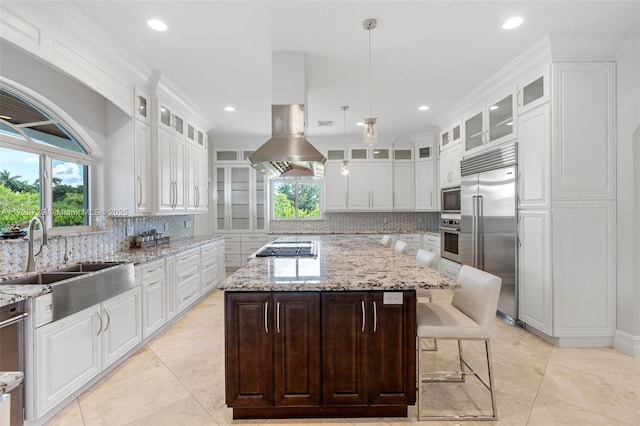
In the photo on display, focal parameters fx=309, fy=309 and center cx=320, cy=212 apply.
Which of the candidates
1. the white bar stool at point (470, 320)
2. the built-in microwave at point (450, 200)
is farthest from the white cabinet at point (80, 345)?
the built-in microwave at point (450, 200)

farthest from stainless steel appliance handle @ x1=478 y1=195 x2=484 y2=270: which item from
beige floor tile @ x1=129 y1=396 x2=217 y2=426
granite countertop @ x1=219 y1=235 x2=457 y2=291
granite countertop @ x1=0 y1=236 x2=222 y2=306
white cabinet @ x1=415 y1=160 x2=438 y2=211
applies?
granite countertop @ x1=0 y1=236 x2=222 y2=306

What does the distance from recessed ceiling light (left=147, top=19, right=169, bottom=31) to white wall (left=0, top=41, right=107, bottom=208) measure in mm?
889

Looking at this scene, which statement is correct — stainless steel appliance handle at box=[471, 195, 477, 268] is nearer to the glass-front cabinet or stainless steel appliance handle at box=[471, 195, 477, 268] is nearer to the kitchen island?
the kitchen island

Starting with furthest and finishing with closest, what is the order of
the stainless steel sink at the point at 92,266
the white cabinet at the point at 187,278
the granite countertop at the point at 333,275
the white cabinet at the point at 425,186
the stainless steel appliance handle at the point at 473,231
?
the white cabinet at the point at 425,186 < the stainless steel appliance handle at the point at 473,231 < the white cabinet at the point at 187,278 < the stainless steel sink at the point at 92,266 < the granite countertop at the point at 333,275

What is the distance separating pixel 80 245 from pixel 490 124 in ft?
15.4

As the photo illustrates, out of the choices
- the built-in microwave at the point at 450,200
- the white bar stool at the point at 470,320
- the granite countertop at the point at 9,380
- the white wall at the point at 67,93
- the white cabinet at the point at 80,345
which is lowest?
the white cabinet at the point at 80,345

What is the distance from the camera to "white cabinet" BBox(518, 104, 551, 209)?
9.75 feet

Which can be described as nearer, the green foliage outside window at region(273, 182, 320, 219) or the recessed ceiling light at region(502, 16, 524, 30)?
the recessed ceiling light at region(502, 16, 524, 30)

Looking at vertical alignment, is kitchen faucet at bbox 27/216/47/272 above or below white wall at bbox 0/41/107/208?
below

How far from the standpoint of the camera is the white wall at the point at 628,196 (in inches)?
108

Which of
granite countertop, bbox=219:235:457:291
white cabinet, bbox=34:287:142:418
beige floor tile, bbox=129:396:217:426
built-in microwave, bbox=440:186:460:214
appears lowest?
beige floor tile, bbox=129:396:217:426

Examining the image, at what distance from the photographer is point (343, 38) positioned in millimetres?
2729

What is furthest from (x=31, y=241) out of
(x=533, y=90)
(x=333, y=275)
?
(x=533, y=90)

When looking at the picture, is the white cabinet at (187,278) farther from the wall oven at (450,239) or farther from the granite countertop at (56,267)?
the wall oven at (450,239)
